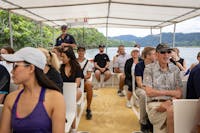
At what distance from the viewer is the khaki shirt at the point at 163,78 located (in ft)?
11.8

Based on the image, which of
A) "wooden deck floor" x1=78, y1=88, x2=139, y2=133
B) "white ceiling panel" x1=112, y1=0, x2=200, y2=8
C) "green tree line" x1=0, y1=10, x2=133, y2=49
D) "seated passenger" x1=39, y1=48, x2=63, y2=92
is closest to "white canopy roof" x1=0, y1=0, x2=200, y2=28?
"white ceiling panel" x1=112, y1=0, x2=200, y2=8

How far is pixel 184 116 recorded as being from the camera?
249 centimetres

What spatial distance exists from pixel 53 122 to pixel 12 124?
275 millimetres

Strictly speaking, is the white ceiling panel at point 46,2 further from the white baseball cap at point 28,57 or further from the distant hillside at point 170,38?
the white baseball cap at point 28,57

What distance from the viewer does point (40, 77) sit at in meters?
1.83

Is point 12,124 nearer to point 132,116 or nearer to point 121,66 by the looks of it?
point 132,116

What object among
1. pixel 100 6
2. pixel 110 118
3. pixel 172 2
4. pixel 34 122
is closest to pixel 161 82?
pixel 110 118

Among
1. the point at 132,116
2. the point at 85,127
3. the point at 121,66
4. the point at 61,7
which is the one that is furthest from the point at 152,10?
the point at 85,127

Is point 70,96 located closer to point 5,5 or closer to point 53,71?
point 53,71

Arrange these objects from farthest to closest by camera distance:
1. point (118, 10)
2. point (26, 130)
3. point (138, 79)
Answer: point (118, 10) → point (138, 79) → point (26, 130)

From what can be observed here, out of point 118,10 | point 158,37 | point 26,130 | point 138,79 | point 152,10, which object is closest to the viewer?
point 26,130

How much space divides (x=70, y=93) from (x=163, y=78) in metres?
1.29

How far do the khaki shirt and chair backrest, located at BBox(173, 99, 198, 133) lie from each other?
1.08 m

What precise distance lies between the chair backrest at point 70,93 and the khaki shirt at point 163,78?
1001mm
